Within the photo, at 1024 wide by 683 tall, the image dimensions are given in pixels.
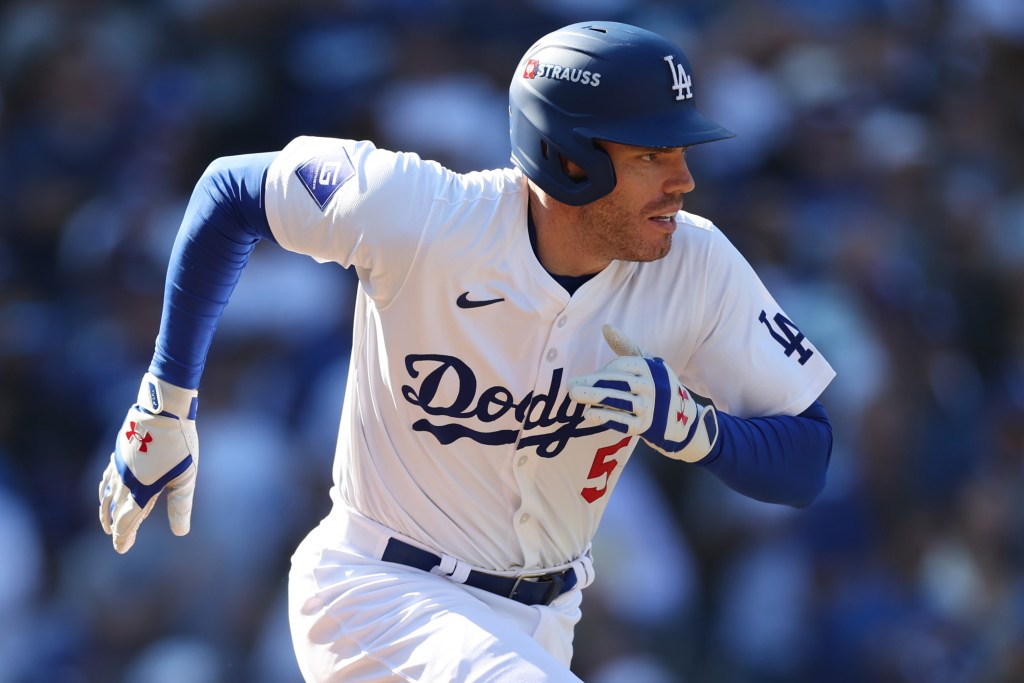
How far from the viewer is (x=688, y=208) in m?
5.64

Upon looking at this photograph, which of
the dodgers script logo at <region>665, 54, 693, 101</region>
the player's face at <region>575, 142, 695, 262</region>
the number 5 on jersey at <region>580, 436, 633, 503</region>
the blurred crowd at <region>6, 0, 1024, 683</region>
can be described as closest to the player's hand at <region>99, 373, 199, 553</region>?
the number 5 on jersey at <region>580, 436, 633, 503</region>

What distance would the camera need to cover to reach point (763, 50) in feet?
20.4

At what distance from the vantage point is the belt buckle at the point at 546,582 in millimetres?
2848

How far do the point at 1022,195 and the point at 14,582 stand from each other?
15.6 ft

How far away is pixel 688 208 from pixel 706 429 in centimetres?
312

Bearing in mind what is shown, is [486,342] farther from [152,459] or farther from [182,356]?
[152,459]

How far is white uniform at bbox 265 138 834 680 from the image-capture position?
272cm

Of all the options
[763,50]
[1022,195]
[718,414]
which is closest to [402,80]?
[763,50]

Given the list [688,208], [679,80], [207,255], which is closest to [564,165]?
[679,80]

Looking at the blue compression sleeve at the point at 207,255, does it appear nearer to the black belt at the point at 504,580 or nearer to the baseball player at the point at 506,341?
the baseball player at the point at 506,341

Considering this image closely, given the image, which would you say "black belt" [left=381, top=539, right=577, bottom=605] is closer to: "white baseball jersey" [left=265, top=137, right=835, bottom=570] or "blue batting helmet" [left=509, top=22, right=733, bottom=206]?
"white baseball jersey" [left=265, top=137, right=835, bottom=570]

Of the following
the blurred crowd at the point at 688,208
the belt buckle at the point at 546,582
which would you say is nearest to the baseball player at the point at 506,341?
the belt buckle at the point at 546,582

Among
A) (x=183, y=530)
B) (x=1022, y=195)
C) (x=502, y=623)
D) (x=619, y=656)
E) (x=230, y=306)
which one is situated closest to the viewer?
(x=502, y=623)

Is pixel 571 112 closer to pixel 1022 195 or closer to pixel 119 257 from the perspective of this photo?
pixel 119 257
